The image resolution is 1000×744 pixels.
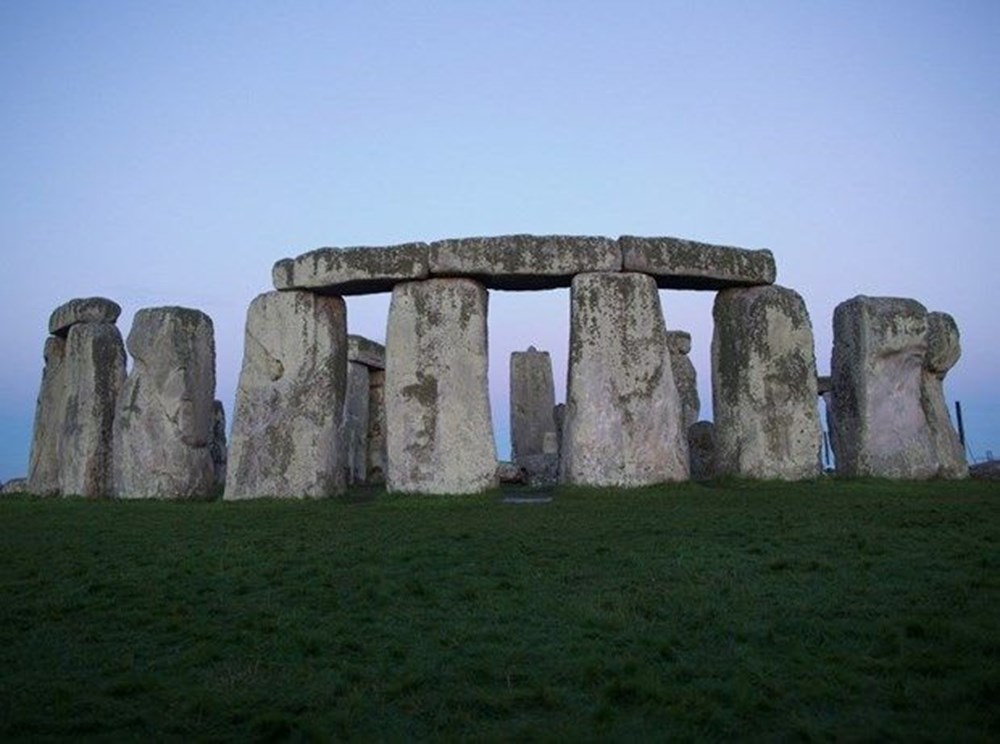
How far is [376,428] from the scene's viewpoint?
2227 cm

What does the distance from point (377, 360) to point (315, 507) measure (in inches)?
386

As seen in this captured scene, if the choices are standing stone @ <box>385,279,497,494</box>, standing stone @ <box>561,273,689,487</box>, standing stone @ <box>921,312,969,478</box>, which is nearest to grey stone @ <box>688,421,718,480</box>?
standing stone @ <box>921,312,969,478</box>

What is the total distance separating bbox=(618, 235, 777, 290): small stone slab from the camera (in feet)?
43.8

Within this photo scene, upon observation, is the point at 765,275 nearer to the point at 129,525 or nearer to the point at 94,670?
the point at 129,525

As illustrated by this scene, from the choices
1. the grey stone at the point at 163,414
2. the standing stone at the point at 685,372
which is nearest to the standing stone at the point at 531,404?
the standing stone at the point at 685,372

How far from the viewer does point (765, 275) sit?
1408 centimetres

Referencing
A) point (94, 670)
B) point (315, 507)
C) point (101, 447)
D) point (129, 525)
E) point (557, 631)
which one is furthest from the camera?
point (101, 447)

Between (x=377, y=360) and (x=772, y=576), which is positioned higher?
(x=377, y=360)

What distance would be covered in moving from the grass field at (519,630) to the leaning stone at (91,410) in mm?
5943

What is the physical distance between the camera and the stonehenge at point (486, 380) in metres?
13.0

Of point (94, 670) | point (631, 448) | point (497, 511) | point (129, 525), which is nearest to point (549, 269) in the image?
point (631, 448)

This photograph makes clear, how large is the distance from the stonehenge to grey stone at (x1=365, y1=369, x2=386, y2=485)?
654 cm

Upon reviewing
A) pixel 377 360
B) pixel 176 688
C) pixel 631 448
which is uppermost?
pixel 377 360

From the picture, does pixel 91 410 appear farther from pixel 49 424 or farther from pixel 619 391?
pixel 619 391
